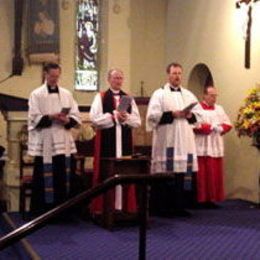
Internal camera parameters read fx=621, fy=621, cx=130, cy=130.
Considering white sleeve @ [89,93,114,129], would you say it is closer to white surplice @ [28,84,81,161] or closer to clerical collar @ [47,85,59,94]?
white surplice @ [28,84,81,161]

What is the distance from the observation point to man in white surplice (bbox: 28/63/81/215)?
7.38 m

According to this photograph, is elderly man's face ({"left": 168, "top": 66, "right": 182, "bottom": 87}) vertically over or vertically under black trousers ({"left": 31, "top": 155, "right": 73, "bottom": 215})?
over

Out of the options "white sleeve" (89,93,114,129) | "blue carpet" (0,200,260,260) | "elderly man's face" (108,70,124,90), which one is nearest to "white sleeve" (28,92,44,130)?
"white sleeve" (89,93,114,129)

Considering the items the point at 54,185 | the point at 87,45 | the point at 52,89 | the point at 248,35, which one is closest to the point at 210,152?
the point at 248,35

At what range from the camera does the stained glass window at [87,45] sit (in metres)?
12.8

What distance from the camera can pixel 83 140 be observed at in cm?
904

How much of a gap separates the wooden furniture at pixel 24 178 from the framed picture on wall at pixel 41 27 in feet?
12.8

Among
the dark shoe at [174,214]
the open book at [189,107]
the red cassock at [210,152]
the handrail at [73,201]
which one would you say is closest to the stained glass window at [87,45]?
the red cassock at [210,152]

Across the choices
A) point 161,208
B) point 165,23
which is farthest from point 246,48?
point 165,23

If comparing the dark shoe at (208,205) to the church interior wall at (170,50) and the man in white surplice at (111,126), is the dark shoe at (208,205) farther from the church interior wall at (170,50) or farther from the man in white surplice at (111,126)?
the man in white surplice at (111,126)

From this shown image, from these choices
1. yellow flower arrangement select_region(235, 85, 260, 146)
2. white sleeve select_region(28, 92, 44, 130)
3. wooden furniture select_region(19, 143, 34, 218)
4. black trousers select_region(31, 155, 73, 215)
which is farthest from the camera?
yellow flower arrangement select_region(235, 85, 260, 146)

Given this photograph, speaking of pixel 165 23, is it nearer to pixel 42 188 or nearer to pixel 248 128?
pixel 248 128

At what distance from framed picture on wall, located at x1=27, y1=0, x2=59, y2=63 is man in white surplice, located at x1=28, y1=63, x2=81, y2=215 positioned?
15.7ft

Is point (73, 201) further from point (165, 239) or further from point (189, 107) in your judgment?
point (189, 107)
